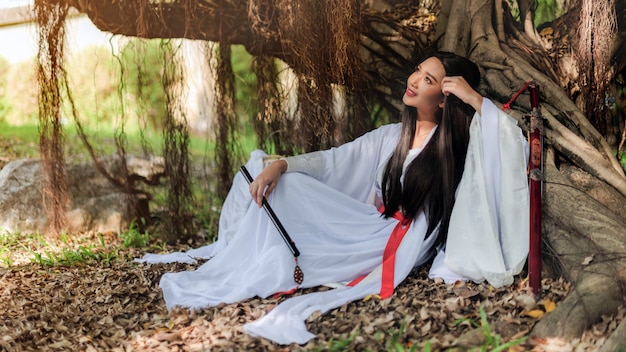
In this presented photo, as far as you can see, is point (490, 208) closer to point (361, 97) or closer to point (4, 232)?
point (361, 97)

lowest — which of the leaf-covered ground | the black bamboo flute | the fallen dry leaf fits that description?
the leaf-covered ground

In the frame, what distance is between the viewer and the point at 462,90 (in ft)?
10.5

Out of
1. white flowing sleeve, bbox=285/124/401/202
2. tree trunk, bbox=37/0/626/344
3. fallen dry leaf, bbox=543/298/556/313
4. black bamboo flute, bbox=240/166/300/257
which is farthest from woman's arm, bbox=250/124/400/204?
fallen dry leaf, bbox=543/298/556/313

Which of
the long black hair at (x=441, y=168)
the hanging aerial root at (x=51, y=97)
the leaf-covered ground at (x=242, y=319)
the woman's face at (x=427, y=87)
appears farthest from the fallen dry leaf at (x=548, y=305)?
the hanging aerial root at (x=51, y=97)

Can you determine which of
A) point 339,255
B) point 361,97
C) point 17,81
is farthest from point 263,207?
point 17,81

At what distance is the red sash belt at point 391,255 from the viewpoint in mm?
3152

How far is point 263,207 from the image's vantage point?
11.0 ft

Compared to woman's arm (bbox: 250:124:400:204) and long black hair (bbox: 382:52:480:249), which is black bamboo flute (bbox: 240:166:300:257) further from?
long black hair (bbox: 382:52:480:249)

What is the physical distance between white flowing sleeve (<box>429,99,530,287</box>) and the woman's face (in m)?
0.28

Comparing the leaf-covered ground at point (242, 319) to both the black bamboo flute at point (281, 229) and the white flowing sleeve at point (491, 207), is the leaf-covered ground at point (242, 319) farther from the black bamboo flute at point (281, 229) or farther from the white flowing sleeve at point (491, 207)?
the black bamboo flute at point (281, 229)

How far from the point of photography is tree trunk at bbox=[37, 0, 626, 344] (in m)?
2.85

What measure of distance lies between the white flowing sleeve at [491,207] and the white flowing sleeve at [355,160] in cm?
55

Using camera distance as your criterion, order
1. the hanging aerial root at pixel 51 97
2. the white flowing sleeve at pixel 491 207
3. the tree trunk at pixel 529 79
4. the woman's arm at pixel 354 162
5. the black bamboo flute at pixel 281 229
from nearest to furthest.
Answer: the tree trunk at pixel 529 79 → the white flowing sleeve at pixel 491 207 → the black bamboo flute at pixel 281 229 → the woman's arm at pixel 354 162 → the hanging aerial root at pixel 51 97

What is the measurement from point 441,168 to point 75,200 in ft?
10.3
